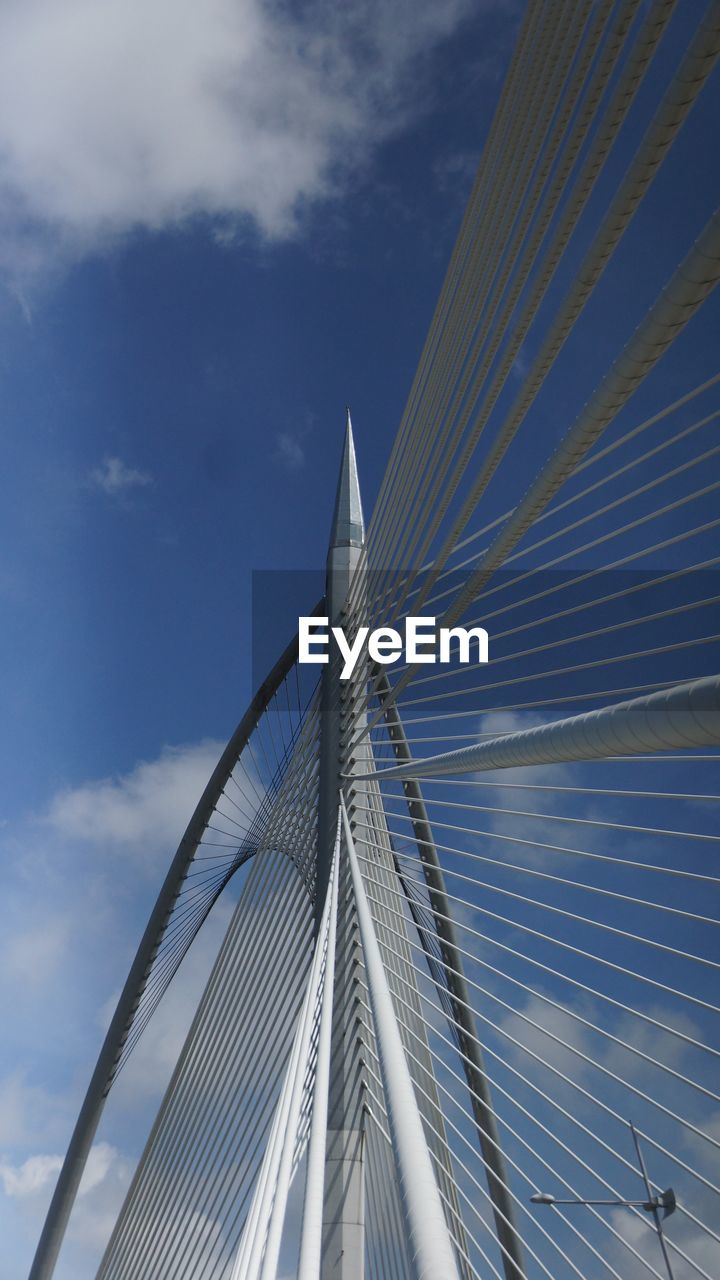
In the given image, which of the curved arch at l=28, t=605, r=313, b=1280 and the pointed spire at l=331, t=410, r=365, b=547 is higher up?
the pointed spire at l=331, t=410, r=365, b=547

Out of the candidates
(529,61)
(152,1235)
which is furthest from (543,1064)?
(152,1235)

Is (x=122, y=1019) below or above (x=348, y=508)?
below

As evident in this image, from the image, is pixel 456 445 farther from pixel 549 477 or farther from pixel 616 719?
pixel 616 719

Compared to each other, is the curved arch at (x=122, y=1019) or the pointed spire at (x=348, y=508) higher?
the pointed spire at (x=348, y=508)

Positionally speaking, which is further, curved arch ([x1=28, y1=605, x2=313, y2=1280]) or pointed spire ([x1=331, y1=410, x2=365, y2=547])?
curved arch ([x1=28, y1=605, x2=313, y2=1280])
